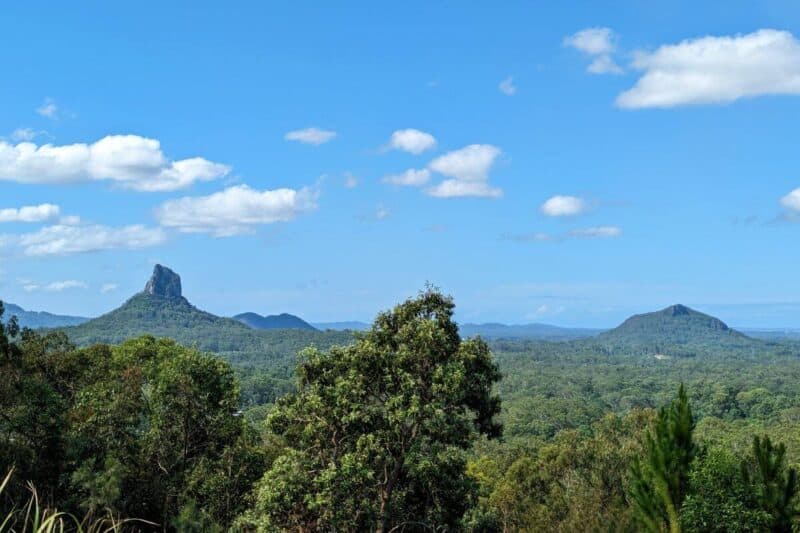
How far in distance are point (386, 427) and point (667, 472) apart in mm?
12789

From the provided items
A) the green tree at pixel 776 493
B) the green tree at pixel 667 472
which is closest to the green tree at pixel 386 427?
the green tree at pixel 667 472

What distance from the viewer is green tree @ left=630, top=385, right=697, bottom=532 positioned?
26438mm

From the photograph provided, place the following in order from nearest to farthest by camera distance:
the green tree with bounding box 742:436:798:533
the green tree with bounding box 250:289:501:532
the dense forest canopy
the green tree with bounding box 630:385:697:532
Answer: the green tree with bounding box 250:289:501:532
the dense forest canopy
the green tree with bounding box 742:436:798:533
the green tree with bounding box 630:385:697:532

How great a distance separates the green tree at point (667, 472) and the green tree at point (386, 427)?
30.3 feet

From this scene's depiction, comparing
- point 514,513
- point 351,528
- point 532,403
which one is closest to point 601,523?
point 514,513

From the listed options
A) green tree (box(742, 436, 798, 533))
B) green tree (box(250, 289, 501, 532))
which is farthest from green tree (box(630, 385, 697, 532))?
green tree (box(250, 289, 501, 532))

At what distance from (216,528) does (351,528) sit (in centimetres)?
417

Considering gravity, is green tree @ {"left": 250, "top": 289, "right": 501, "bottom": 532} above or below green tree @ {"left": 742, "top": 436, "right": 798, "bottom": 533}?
above

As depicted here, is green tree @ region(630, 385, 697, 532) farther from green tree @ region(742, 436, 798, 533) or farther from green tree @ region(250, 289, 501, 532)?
green tree @ region(250, 289, 501, 532)

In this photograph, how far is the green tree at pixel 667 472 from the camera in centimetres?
2644

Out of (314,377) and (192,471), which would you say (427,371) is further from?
(192,471)

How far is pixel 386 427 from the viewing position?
1964cm

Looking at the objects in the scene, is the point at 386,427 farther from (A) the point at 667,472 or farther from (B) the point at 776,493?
(B) the point at 776,493

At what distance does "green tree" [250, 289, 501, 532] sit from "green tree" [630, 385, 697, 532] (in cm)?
922
